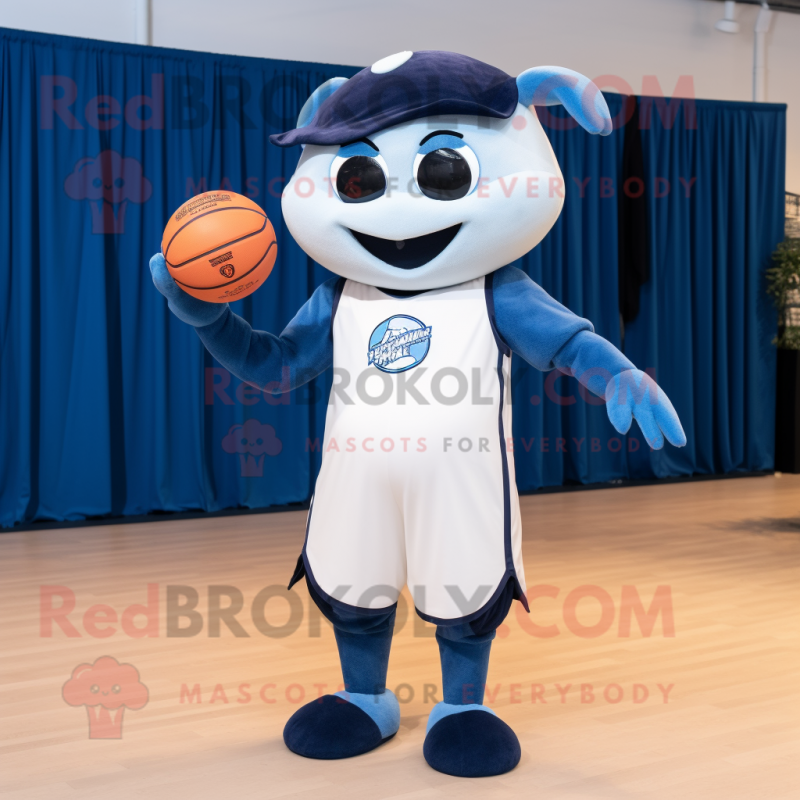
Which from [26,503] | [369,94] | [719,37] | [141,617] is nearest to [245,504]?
[26,503]

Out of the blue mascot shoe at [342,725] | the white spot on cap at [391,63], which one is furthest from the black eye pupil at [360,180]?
the blue mascot shoe at [342,725]

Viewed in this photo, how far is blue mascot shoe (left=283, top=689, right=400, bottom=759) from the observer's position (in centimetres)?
194

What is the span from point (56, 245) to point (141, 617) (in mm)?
2264

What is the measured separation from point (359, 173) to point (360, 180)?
1cm

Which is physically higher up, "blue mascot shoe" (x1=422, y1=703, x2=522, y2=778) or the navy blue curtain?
the navy blue curtain

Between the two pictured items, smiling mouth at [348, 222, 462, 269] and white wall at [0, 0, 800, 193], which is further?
white wall at [0, 0, 800, 193]

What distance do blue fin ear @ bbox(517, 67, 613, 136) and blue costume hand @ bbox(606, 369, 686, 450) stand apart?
1.63 feet

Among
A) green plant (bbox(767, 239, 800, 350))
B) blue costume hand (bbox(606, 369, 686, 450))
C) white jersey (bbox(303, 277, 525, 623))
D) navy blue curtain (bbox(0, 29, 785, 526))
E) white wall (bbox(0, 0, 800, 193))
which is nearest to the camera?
blue costume hand (bbox(606, 369, 686, 450))

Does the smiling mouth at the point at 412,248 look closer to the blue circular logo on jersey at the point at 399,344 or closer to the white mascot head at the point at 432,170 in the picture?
the white mascot head at the point at 432,170
